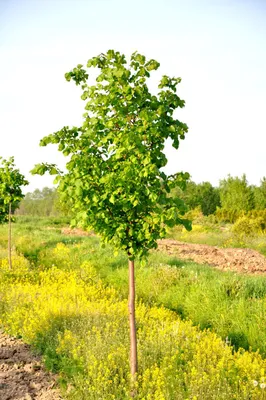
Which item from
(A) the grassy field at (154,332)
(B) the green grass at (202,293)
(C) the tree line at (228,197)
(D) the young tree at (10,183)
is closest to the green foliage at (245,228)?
(C) the tree line at (228,197)

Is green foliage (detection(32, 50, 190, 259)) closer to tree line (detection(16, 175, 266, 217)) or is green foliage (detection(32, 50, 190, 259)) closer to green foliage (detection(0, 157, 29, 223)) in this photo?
green foliage (detection(0, 157, 29, 223))

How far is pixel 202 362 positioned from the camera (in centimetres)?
499

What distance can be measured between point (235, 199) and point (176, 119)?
35.9 metres

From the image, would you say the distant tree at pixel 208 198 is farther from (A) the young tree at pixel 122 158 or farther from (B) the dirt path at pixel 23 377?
(A) the young tree at pixel 122 158

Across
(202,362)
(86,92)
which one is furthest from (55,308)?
(86,92)

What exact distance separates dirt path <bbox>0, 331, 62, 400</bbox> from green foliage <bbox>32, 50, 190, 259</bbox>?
220cm

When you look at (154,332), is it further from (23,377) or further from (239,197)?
(239,197)

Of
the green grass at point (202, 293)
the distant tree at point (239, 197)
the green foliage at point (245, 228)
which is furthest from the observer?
the distant tree at point (239, 197)

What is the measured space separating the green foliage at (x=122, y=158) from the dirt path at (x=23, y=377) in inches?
86.6

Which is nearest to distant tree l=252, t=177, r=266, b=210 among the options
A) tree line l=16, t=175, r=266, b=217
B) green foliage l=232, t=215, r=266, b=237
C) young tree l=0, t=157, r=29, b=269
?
tree line l=16, t=175, r=266, b=217

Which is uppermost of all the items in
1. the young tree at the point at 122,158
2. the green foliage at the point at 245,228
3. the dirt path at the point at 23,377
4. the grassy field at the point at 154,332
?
the young tree at the point at 122,158

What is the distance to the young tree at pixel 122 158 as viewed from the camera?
13.6 ft

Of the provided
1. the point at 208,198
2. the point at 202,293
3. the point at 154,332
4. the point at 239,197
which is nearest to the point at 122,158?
the point at 154,332

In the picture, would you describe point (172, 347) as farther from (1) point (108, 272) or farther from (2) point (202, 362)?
(1) point (108, 272)
